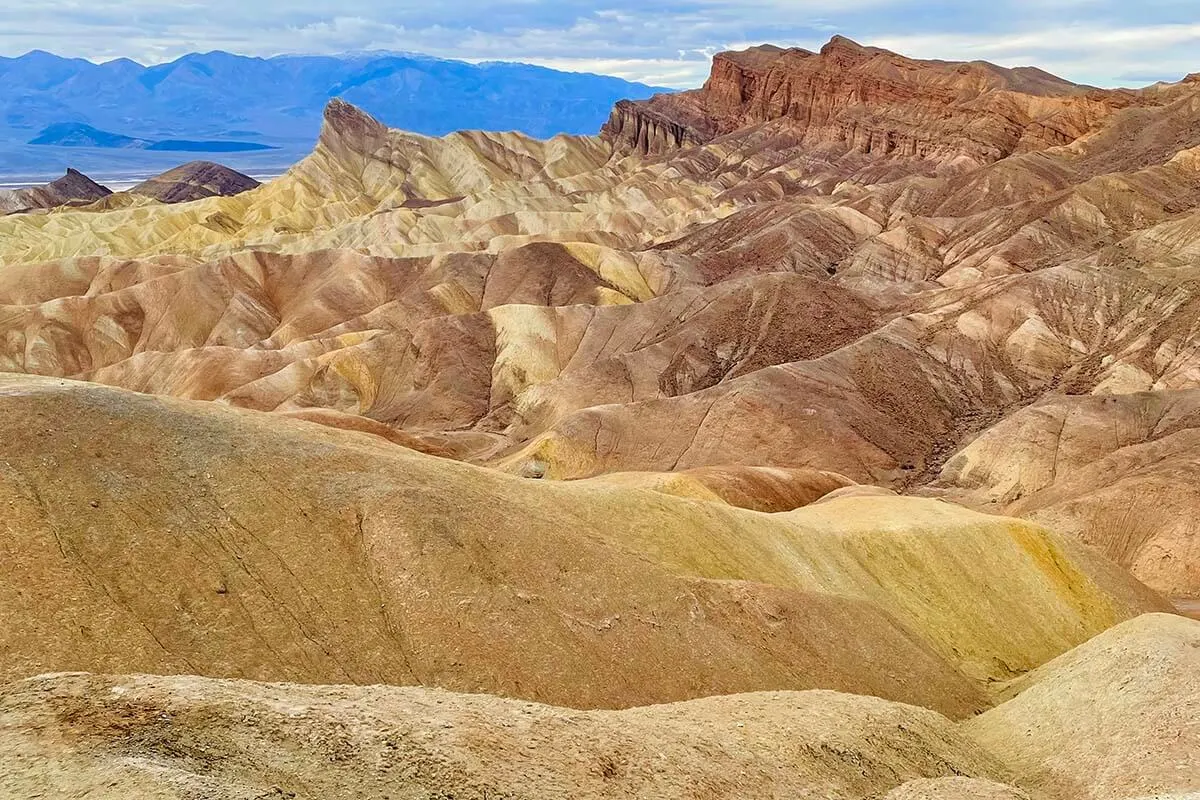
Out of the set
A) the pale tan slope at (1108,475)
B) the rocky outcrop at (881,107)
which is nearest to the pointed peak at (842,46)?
the rocky outcrop at (881,107)

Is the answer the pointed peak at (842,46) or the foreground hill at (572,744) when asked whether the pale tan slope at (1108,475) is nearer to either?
the foreground hill at (572,744)

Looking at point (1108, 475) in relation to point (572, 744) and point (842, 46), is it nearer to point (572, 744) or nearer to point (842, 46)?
point (572, 744)

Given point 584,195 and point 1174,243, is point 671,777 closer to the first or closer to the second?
point 1174,243

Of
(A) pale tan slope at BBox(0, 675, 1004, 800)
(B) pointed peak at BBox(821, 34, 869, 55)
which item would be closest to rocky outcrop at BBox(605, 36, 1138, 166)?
(B) pointed peak at BBox(821, 34, 869, 55)

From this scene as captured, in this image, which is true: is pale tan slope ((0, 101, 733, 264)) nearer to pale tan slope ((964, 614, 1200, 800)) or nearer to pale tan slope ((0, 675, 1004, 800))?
pale tan slope ((964, 614, 1200, 800))

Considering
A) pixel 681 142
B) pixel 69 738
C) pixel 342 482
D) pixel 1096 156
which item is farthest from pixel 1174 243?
pixel 681 142

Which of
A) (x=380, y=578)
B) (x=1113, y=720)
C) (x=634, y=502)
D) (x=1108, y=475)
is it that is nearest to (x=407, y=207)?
(x=1108, y=475)
